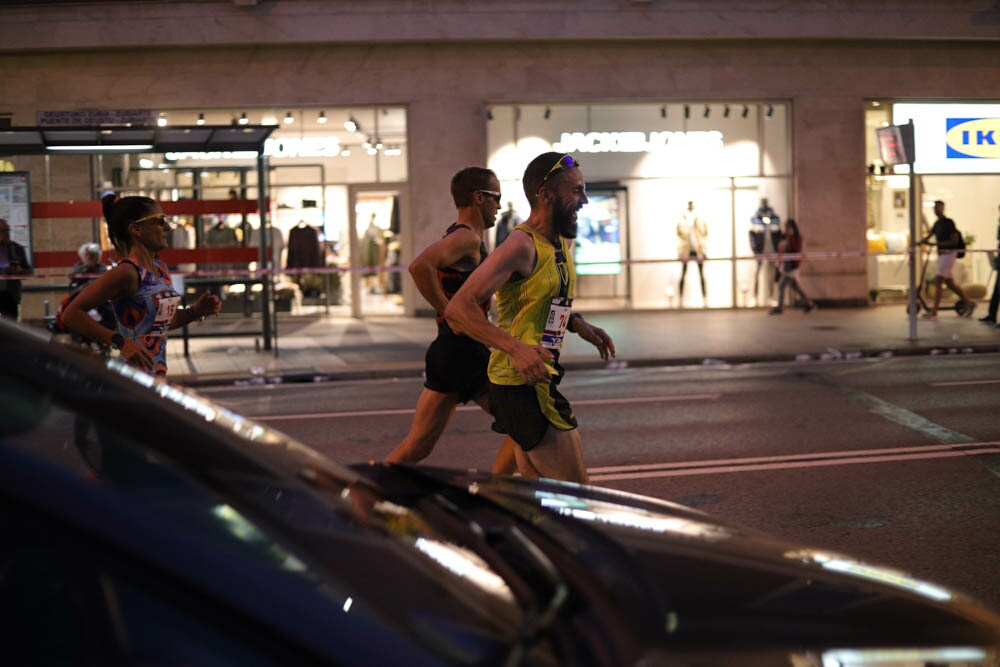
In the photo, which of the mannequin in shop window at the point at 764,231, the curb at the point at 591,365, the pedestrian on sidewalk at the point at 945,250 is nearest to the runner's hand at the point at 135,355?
the curb at the point at 591,365

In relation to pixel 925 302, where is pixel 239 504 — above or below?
above

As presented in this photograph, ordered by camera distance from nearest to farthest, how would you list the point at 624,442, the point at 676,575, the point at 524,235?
the point at 676,575
the point at 524,235
the point at 624,442

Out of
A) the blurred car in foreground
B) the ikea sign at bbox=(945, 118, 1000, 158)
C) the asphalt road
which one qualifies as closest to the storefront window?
the ikea sign at bbox=(945, 118, 1000, 158)

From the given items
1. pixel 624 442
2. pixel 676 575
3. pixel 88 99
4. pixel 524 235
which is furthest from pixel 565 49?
pixel 676 575

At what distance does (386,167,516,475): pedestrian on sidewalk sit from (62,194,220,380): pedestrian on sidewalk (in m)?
1.31

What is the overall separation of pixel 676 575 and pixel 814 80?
78.7 ft

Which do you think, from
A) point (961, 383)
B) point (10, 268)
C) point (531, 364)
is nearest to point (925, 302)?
point (961, 383)

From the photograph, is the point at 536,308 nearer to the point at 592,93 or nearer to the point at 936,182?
the point at 592,93

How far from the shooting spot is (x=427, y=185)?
2394cm

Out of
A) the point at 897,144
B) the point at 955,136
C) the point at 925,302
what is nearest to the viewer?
the point at 897,144

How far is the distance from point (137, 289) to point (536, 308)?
7.42ft

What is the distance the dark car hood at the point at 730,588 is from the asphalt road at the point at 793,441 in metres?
2.98

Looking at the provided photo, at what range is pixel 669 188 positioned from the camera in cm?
2511

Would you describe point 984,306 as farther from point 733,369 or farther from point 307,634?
point 307,634
